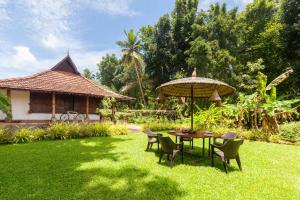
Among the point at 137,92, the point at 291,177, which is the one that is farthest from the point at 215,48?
the point at 291,177

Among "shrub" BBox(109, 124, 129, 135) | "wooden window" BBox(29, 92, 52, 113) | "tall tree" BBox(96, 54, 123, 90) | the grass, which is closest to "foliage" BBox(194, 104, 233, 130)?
"shrub" BBox(109, 124, 129, 135)

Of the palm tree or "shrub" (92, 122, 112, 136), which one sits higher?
the palm tree

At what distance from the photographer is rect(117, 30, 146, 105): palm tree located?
3425 centimetres

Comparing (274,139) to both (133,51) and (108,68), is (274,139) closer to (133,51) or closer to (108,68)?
(133,51)

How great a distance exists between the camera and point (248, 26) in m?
27.5

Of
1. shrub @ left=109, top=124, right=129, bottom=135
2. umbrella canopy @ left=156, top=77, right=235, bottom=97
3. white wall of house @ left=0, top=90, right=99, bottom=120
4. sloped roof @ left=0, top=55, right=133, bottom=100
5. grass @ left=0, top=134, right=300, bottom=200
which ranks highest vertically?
sloped roof @ left=0, top=55, right=133, bottom=100

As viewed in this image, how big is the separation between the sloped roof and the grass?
6.24 metres

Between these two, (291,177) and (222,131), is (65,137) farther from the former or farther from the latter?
(291,177)

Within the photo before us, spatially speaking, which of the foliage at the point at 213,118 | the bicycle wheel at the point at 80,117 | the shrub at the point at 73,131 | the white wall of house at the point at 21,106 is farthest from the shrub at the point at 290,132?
the white wall of house at the point at 21,106

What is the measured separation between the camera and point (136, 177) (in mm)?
5703

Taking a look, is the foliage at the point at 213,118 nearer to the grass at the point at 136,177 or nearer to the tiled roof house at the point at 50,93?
the grass at the point at 136,177

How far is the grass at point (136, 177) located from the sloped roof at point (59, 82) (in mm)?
6243

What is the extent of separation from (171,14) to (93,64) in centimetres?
3012

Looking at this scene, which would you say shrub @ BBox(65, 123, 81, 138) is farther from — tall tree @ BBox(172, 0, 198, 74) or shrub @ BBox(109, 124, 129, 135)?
tall tree @ BBox(172, 0, 198, 74)
